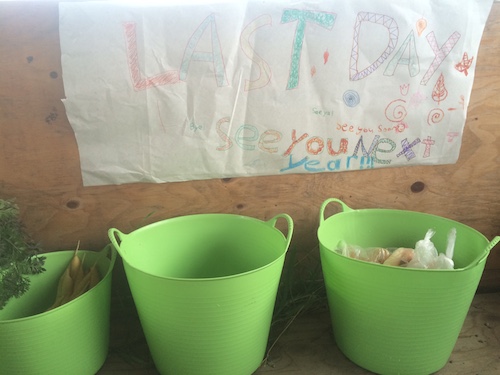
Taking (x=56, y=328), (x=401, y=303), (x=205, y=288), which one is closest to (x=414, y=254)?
(x=401, y=303)

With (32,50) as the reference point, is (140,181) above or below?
below

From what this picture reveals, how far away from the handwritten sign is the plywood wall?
0.11 feet

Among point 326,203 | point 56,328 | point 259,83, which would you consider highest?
point 259,83

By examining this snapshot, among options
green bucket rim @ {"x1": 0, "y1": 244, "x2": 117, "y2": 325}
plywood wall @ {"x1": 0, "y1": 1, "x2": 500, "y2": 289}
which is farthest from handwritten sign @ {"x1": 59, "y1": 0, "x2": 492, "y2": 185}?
green bucket rim @ {"x1": 0, "y1": 244, "x2": 117, "y2": 325}

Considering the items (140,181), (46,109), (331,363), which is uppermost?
(46,109)

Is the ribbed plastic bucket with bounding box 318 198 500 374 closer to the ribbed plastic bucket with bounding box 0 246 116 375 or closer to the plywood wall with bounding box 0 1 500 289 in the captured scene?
the plywood wall with bounding box 0 1 500 289

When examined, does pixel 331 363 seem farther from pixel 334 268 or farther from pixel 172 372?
pixel 172 372

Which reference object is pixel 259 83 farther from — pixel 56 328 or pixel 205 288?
pixel 56 328

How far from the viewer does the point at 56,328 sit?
0.69 meters

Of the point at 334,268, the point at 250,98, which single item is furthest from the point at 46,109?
the point at 334,268

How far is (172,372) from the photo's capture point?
2.50 ft

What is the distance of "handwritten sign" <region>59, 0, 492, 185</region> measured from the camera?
77 centimetres

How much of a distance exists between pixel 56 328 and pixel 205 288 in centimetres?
27

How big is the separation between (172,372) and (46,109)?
0.55 metres
